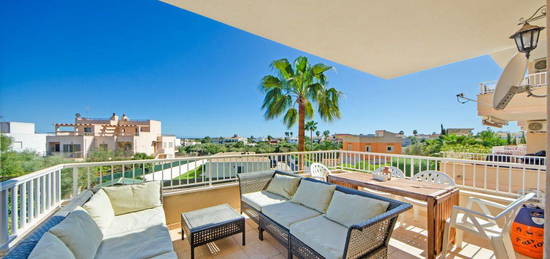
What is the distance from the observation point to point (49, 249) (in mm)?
1087

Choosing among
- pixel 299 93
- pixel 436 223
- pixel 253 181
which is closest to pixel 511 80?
pixel 436 223

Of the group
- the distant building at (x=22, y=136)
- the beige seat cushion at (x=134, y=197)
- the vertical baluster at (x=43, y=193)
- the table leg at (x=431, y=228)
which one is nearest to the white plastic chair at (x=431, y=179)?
the table leg at (x=431, y=228)

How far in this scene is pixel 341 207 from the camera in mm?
2150

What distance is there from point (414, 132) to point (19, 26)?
43027 millimetres

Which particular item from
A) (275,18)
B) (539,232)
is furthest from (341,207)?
(275,18)

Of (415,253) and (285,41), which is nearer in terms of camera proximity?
(415,253)

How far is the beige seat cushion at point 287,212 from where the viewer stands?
227 centimetres

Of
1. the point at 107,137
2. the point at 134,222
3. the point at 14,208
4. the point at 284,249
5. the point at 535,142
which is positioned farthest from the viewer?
the point at 107,137

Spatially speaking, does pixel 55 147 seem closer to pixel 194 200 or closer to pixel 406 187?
pixel 194 200

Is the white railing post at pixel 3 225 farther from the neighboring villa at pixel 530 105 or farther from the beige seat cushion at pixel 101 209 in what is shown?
the neighboring villa at pixel 530 105

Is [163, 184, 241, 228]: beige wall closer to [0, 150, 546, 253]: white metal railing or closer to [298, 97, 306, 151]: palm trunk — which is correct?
[0, 150, 546, 253]: white metal railing

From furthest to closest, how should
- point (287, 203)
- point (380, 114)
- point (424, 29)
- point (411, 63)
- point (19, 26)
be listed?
point (380, 114)
point (19, 26)
point (411, 63)
point (287, 203)
point (424, 29)

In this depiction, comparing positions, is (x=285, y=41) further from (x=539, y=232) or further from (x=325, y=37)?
(x=539, y=232)

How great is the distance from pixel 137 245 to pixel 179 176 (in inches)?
58.8
